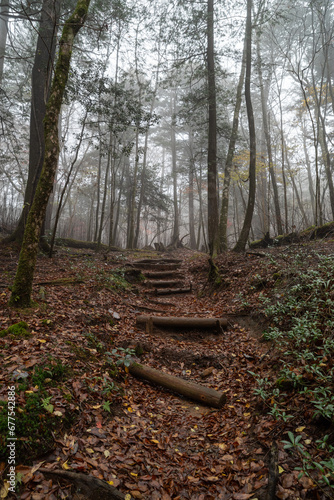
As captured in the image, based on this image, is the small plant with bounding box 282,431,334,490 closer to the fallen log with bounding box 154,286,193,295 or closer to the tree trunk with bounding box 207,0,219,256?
the fallen log with bounding box 154,286,193,295

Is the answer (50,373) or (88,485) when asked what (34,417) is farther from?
(88,485)

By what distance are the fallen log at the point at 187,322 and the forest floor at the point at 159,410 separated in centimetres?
20

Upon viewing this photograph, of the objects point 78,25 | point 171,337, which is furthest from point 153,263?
point 78,25

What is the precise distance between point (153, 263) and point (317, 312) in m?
8.87

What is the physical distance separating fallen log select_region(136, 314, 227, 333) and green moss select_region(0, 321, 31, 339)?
270 cm

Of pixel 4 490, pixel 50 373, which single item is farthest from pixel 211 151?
pixel 4 490

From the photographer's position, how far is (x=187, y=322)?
19.8 feet

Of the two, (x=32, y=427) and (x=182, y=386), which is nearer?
(x=32, y=427)

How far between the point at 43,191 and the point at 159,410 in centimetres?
411

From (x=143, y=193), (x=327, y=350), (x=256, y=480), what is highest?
(x=143, y=193)

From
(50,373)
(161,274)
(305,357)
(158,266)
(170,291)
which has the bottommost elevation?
(50,373)

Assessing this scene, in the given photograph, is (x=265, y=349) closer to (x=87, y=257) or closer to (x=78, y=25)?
(x=78, y=25)

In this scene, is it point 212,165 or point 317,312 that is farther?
point 212,165

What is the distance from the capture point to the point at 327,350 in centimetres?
319
